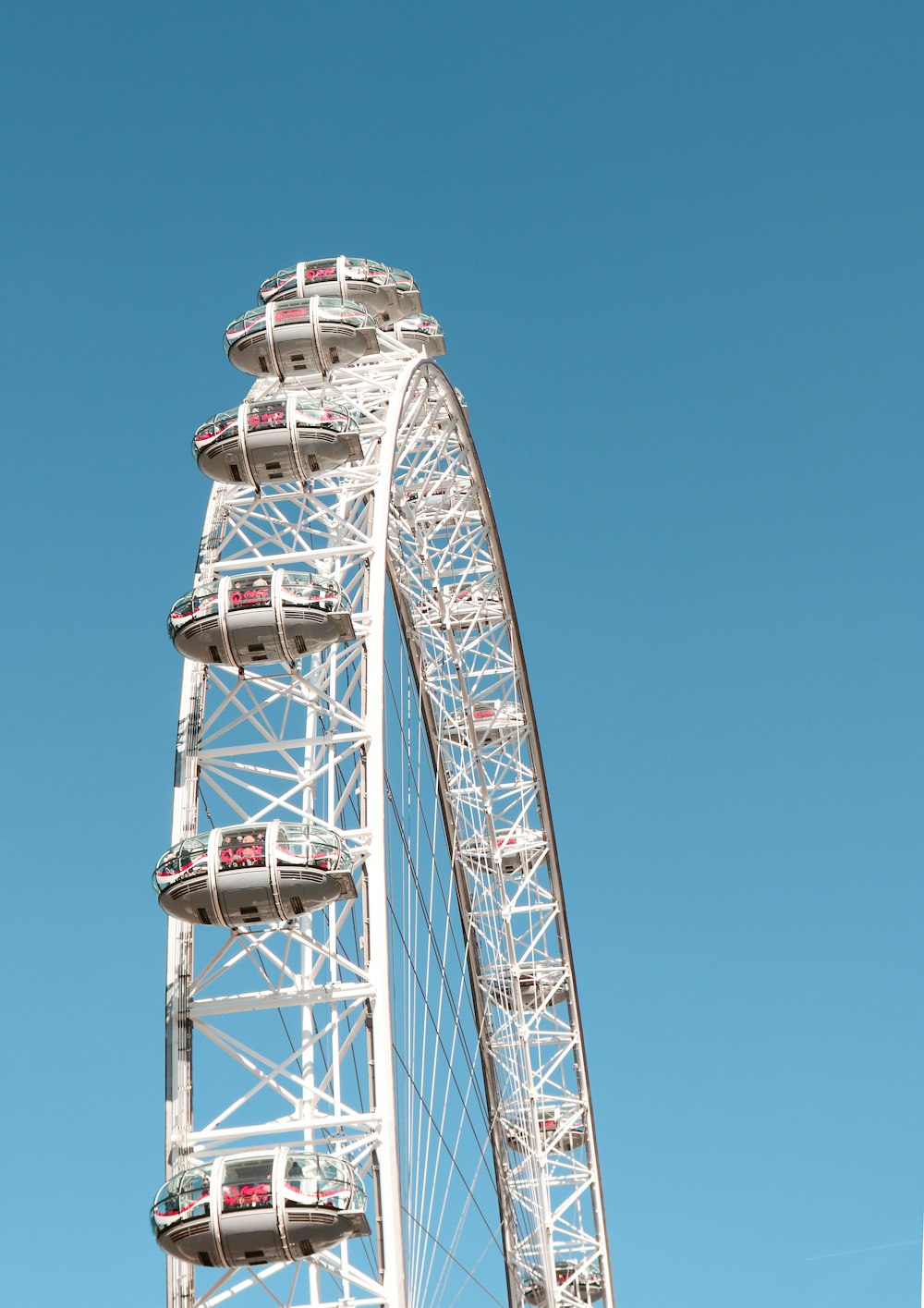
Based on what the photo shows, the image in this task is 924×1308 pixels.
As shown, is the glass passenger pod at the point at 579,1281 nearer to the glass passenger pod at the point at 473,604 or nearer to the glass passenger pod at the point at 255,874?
the glass passenger pod at the point at 473,604

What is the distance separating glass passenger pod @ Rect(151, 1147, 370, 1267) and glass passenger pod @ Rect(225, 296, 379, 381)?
1611cm

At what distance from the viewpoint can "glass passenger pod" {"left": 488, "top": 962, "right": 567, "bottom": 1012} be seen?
48.3 metres

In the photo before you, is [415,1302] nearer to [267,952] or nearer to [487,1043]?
[267,952]

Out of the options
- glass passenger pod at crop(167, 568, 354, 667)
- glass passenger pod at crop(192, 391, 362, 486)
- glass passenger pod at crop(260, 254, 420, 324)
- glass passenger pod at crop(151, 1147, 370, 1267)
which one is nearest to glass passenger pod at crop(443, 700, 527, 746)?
glass passenger pod at crop(260, 254, 420, 324)

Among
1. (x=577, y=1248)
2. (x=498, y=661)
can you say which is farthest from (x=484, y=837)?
(x=577, y=1248)

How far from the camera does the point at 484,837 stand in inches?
1880

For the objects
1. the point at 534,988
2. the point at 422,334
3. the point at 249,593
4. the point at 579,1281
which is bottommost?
the point at 579,1281

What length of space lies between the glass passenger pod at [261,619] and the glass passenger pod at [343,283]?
9.23 metres

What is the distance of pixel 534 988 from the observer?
162 ft

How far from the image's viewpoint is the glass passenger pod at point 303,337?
36375mm

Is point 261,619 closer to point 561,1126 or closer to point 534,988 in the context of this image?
point 534,988

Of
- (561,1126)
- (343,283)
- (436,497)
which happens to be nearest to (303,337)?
(343,283)

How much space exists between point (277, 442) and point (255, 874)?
28.6ft

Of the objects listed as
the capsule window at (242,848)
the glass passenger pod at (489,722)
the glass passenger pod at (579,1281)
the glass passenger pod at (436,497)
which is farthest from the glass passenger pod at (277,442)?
the glass passenger pod at (579,1281)
